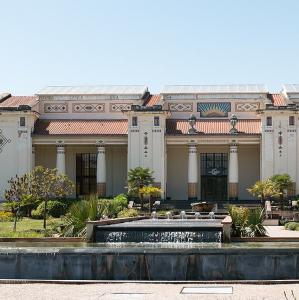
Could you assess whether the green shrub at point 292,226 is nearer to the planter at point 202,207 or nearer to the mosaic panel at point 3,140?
the planter at point 202,207

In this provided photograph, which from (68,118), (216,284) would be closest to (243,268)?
(216,284)

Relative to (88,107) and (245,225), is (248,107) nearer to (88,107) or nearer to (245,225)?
(88,107)

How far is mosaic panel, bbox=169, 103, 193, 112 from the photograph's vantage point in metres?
62.0

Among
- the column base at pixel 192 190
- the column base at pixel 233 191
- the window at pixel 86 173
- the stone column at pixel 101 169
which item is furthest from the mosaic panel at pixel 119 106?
the column base at pixel 233 191

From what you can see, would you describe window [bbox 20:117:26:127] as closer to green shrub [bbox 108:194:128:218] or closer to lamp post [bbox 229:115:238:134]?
green shrub [bbox 108:194:128:218]

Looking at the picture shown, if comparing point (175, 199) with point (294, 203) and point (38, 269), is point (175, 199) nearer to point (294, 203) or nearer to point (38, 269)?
point (294, 203)

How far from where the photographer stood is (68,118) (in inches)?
2474

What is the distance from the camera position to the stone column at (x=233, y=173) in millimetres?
58094

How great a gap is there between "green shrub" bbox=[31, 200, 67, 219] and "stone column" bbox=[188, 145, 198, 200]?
1285cm

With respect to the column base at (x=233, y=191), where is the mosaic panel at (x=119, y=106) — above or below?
above

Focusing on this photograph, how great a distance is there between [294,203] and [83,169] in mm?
19186

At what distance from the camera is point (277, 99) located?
6147 cm

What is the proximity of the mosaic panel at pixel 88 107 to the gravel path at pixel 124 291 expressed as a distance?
45.4m

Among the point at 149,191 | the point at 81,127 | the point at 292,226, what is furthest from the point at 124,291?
the point at 81,127
